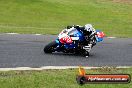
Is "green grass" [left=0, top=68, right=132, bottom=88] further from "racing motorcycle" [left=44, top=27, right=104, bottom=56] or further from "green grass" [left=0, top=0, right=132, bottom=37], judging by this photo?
"green grass" [left=0, top=0, right=132, bottom=37]

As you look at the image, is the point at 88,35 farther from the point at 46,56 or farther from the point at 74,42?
the point at 46,56

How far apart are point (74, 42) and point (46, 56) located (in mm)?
1282

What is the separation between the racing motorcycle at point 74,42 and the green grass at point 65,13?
17085 millimetres

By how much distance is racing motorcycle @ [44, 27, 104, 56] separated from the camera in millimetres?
14180

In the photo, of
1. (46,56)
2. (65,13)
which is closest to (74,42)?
(46,56)

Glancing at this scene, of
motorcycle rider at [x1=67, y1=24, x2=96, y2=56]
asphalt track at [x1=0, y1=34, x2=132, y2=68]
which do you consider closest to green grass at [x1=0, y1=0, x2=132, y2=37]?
asphalt track at [x1=0, y1=34, x2=132, y2=68]

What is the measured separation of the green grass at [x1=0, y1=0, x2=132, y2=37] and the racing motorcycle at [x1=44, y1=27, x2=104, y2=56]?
17085 mm

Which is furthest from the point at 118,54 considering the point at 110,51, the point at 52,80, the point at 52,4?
the point at 52,4

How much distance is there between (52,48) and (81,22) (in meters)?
19.9

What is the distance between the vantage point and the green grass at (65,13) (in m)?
33.3

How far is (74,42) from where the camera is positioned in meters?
14.3

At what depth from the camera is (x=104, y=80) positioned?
429 centimetres

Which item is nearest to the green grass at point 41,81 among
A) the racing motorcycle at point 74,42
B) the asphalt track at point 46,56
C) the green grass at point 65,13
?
the asphalt track at point 46,56

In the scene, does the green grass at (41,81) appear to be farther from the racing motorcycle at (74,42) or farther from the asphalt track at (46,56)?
the racing motorcycle at (74,42)
